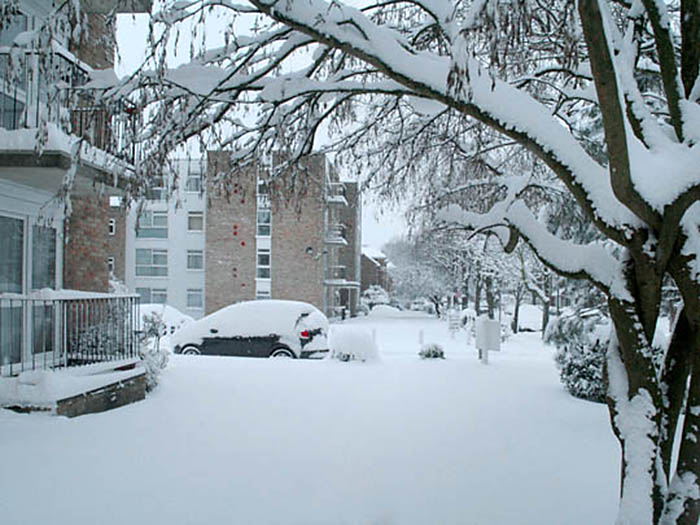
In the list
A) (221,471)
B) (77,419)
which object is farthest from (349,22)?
(77,419)

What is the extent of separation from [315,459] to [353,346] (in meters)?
6.26

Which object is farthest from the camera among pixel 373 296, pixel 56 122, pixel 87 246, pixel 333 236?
pixel 373 296

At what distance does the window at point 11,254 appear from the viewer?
7.18 m

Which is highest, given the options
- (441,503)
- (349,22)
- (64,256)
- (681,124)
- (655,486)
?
(349,22)

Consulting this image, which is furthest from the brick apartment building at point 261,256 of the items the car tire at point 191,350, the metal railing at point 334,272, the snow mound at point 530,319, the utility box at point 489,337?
the utility box at point 489,337

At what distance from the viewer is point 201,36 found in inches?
159

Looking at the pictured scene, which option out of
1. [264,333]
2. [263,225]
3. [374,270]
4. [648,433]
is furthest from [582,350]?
[374,270]

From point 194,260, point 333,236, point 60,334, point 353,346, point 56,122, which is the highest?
point 333,236

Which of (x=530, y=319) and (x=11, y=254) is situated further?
(x=530, y=319)

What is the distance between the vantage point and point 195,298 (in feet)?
91.5

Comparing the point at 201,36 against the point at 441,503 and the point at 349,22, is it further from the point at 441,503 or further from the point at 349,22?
the point at 441,503

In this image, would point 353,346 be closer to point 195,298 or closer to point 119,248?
point 195,298

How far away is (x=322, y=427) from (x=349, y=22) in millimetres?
4604

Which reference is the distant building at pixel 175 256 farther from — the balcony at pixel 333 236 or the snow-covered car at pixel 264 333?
the snow-covered car at pixel 264 333
